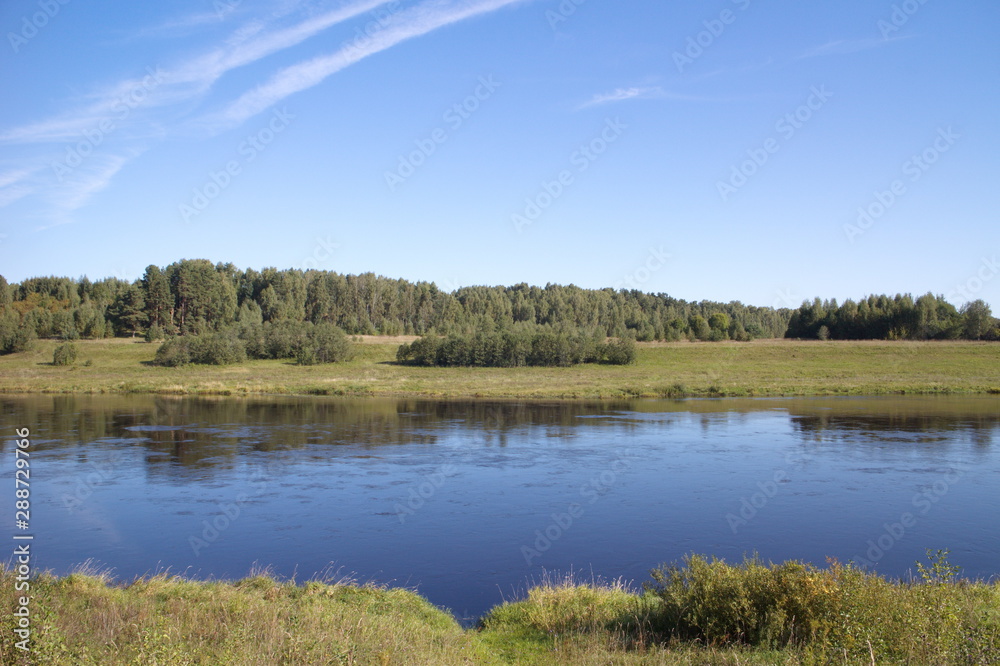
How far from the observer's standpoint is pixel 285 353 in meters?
71.4

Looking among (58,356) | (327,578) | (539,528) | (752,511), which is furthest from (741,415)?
(58,356)

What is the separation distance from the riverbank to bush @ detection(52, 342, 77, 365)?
74cm

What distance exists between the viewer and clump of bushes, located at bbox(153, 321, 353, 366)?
215 feet

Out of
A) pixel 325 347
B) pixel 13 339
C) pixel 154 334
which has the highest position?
pixel 154 334

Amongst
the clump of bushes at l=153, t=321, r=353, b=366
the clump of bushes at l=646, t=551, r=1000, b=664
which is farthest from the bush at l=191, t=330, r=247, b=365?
the clump of bushes at l=646, t=551, r=1000, b=664

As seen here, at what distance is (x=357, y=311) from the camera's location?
118m

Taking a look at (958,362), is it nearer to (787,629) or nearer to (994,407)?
(994,407)

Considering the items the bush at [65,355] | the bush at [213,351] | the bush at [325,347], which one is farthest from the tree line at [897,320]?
the bush at [65,355]

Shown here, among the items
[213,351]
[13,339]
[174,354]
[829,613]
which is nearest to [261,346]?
[213,351]

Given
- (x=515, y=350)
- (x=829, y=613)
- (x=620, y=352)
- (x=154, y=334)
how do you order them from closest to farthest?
(x=829, y=613) < (x=515, y=350) < (x=620, y=352) < (x=154, y=334)

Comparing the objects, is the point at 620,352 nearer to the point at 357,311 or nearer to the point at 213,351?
the point at 213,351

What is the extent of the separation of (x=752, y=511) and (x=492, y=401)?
29.9 m

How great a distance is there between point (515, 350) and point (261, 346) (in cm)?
2574

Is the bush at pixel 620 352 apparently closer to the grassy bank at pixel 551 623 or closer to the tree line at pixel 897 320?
the tree line at pixel 897 320
